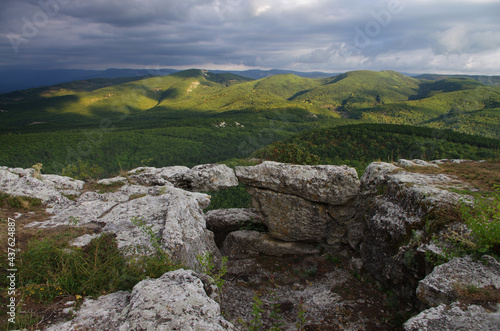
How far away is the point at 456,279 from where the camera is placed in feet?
18.3

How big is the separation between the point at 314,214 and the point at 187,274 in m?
8.81

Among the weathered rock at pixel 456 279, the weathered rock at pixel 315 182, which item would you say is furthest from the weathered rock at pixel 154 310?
the weathered rock at pixel 315 182

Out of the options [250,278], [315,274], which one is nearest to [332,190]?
[315,274]

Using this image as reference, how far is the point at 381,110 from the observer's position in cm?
16900

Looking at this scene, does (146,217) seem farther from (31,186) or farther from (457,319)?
(457,319)

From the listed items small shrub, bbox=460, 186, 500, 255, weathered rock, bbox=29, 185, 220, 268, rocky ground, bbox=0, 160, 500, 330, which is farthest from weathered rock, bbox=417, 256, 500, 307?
weathered rock, bbox=29, 185, 220, 268

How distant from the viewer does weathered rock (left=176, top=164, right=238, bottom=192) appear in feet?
47.9

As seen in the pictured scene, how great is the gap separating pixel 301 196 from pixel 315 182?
1055mm

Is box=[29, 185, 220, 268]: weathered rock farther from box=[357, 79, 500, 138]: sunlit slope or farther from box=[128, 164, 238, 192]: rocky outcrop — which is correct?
box=[357, 79, 500, 138]: sunlit slope

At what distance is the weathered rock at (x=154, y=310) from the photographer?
4336 millimetres

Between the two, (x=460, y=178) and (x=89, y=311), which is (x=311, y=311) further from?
(x=460, y=178)

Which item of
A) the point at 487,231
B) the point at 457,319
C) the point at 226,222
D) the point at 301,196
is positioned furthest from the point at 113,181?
the point at 487,231

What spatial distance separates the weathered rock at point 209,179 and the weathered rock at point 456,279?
33.3 ft

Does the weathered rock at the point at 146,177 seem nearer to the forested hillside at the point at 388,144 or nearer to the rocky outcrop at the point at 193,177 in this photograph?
the rocky outcrop at the point at 193,177
